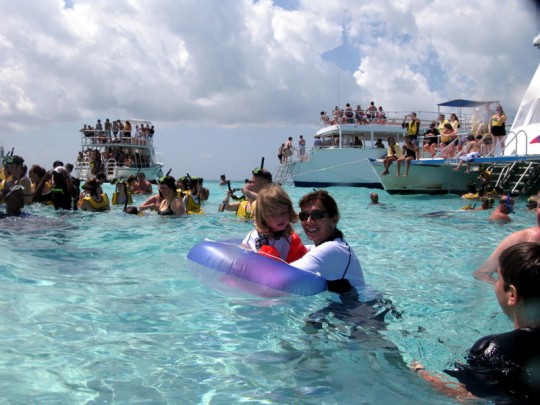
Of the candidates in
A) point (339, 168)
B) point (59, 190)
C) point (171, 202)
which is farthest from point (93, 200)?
point (339, 168)

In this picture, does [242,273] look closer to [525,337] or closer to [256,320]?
[256,320]

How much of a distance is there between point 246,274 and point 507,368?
222 cm

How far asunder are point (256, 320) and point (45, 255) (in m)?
3.68

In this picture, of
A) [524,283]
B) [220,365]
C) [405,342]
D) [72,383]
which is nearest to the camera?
[524,283]

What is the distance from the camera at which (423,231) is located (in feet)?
31.6

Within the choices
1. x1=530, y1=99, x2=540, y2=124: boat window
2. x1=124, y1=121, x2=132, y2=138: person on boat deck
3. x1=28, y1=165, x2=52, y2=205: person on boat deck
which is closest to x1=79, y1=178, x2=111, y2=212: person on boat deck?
x1=28, y1=165, x2=52, y2=205: person on boat deck

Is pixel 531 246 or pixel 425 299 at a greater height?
pixel 531 246

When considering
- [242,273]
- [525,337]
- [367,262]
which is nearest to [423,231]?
[367,262]

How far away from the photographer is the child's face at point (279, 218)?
13.0 feet

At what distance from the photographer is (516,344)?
6.62 ft

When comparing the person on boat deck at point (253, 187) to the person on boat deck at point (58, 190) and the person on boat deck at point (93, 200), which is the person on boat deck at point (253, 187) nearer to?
the person on boat deck at point (93, 200)

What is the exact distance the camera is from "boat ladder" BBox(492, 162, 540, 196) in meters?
17.5

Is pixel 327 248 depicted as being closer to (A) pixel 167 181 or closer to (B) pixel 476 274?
(B) pixel 476 274

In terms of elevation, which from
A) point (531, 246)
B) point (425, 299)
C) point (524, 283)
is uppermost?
point (531, 246)
